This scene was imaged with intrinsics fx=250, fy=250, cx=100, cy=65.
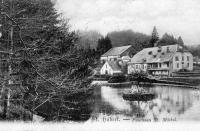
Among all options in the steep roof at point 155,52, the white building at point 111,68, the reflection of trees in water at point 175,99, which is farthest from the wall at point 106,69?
the reflection of trees in water at point 175,99

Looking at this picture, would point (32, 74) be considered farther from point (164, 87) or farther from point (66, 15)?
point (164, 87)

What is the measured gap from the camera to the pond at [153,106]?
143 inches

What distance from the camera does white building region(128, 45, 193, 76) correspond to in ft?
12.9

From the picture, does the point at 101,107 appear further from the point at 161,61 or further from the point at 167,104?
the point at 161,61

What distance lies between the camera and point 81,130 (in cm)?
329

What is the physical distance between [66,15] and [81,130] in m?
2.03

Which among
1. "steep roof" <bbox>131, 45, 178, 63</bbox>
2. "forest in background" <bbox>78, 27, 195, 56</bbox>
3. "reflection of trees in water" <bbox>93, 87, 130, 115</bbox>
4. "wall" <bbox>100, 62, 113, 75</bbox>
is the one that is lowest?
"reflection of trees in water" <bbox>93, 87, 130, 115</bbox>

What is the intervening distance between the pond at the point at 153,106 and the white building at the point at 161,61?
1.12 ft

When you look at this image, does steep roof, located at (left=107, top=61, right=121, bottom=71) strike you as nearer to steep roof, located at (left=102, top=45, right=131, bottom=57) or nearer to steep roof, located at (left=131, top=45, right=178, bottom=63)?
steep roof, located at (left=102, top=45, right=131, bottom=57)

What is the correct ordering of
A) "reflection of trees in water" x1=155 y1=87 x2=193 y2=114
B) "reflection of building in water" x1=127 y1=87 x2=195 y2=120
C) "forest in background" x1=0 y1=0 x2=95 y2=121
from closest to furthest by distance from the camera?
"forest in background" x1=0 y1=0 x2=95 y2=121
"reflection of building in water" x1=127 y1=87 x2=195 y2=120
"reflection of trees in water" x1=155 y1=87 x2=193 y2=114

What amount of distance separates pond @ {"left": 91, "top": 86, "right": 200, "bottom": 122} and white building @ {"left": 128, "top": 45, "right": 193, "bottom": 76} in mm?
342

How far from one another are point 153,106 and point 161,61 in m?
0.75

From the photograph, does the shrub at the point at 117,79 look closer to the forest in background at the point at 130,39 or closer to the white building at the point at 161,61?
the white building at the point at 161,61

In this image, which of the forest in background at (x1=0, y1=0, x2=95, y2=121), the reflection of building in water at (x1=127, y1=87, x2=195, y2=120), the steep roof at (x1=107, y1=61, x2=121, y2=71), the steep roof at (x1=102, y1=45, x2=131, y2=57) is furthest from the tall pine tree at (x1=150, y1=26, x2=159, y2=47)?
the forest in background at (x1=0, y1=0, x2=95, y2=121)
